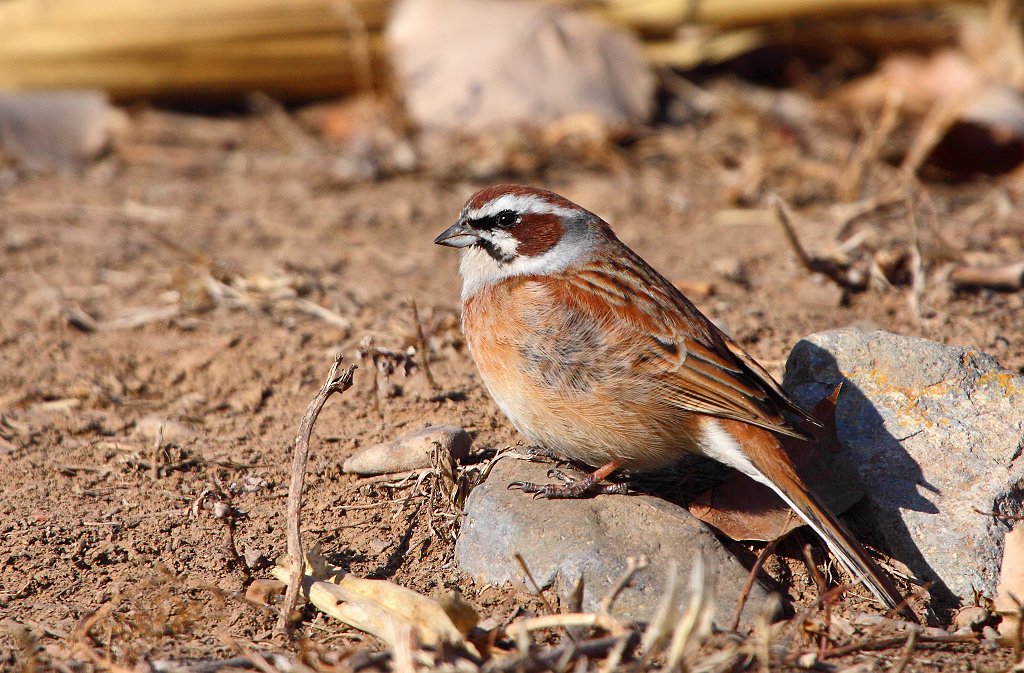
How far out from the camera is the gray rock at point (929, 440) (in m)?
4.10

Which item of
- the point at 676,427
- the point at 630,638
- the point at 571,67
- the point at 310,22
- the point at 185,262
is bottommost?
the point at 630,638

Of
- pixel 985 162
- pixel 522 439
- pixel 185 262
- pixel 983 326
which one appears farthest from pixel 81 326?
pixel 985 162

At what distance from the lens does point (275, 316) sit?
19.3 feet

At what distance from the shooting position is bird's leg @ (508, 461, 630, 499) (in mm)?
4203

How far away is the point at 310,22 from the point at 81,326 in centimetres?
355

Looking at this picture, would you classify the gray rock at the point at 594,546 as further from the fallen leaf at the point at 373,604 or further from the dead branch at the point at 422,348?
the dead branch at the point at 422,348

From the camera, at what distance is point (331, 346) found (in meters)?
5.55

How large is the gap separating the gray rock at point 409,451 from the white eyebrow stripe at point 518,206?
3.08 ft

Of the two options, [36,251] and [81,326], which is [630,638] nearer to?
[81,326]

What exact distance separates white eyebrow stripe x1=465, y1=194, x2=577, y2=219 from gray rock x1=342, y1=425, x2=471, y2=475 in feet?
3.08

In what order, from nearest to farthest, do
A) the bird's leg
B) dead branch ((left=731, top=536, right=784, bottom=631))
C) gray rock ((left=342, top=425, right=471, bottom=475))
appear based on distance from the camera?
dead branch ((left=731, top=536, right=784, bottom=631)), the bird's leg, gray rock ((left=342, top=425, right=471, bottom=475))

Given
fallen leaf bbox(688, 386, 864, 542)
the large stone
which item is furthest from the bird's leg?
the large stone

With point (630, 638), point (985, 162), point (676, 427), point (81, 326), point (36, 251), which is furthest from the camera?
point (985, 162)

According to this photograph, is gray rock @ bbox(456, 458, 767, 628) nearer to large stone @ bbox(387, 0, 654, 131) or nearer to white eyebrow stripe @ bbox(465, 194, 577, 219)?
white eyebrow stripe @ bbox(465, 194, 577, 219)
